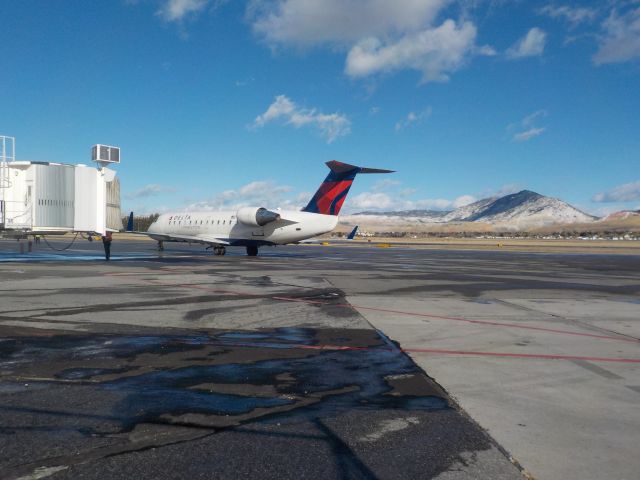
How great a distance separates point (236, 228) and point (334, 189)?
7.92m

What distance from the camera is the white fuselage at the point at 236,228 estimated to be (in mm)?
36031

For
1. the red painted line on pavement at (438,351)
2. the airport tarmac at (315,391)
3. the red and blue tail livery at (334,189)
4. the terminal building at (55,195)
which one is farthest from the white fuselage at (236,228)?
the red painted line on pavement at (438,351)

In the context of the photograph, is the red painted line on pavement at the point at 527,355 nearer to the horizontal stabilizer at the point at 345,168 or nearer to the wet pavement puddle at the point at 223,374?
the wet pavement puddle at the point at 223,374

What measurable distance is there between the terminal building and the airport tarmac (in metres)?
9.36

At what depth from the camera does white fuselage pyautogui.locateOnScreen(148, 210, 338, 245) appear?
118 ft

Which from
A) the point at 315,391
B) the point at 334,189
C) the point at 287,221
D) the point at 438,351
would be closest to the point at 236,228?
the point at 287,221

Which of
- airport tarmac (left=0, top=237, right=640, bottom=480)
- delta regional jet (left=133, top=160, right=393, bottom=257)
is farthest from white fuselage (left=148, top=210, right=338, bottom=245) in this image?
airport tarmac (left=0, top=237, right=640, bottom=480)

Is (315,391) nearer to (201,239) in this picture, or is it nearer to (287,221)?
(287,221)

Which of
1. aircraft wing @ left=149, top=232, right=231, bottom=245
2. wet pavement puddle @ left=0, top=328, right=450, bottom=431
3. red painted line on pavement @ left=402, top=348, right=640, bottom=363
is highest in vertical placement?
aircraft wing @ left=149, top=232, right=231, bottom=245

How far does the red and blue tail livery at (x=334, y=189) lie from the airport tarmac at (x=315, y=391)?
2345 cm

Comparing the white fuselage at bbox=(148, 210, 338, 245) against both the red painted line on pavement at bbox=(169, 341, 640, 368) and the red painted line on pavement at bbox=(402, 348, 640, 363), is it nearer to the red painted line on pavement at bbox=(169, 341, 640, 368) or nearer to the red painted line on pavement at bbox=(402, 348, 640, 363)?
the red painted line on pavement at bbox=(169, 341, 640, 368)

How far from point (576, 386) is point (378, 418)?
272cm

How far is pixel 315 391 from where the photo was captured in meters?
5.78

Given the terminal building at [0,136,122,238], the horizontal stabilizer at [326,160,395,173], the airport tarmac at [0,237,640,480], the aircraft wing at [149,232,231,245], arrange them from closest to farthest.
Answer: the airport tarmac at [0,237,640,480] < the terminal building at [0,136,122,238] < the horizontal stabilizer at [326,160,395,173] < the aircraft wing at [149,232,231,245]
